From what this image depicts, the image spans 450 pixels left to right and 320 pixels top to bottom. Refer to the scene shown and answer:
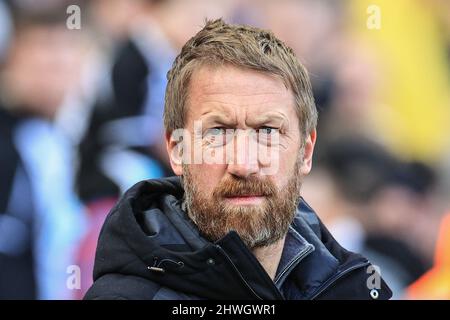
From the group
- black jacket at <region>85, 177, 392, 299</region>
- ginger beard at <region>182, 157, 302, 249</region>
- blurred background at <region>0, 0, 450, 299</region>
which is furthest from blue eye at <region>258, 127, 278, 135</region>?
blurred background at <region>0, 0, 450, 299</region>

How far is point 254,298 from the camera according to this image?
1.61 metres

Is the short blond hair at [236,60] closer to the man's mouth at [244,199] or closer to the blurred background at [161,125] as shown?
the man's mouth at [244,199]

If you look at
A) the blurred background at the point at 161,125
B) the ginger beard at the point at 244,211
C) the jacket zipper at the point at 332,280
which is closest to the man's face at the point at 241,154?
the ginger beard at the point at 244,211

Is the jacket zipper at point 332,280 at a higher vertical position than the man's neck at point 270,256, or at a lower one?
lower

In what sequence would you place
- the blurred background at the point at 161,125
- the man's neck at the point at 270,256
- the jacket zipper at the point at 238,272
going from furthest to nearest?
the blurred background at the point at 161,125 → the man's neck at the point at 270,256 → the jacket zipper at the point at 238,272

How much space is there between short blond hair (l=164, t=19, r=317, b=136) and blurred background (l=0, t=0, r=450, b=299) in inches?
67.8

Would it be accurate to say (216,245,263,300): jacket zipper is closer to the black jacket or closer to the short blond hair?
the black jacket

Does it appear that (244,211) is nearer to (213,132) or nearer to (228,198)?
(228,198)

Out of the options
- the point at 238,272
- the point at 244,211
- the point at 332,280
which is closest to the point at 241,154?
the point at 244,211

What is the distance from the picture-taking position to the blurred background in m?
3.42

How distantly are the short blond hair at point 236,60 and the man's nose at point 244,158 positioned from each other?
Result: 0.51 ft

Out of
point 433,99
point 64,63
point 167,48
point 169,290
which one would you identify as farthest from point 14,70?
point 169,290

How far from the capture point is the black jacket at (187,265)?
1.58m
